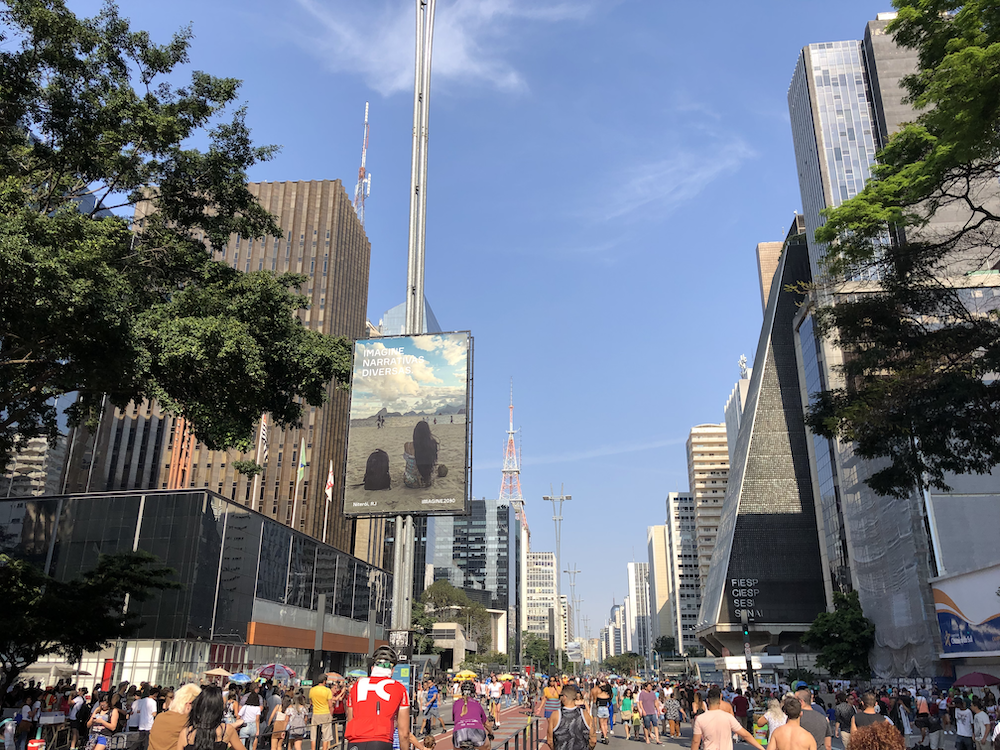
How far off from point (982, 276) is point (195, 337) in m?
46.9

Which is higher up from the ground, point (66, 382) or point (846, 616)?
point (66, 382)

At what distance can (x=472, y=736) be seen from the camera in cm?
1131

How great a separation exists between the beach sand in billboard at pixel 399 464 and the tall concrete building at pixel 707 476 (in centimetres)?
13028

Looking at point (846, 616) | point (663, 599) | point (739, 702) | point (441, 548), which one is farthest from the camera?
point (663, 599)

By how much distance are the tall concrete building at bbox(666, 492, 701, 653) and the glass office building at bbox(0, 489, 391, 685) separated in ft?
367

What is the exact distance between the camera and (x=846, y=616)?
163 feet

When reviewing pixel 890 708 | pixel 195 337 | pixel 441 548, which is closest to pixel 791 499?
pixel 890 708

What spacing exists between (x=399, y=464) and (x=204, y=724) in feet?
42.2

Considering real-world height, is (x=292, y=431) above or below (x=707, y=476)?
below

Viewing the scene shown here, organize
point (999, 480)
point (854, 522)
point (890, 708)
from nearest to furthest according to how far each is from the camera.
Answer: point (890, 708)
point (999, 480)
point (854, 522)

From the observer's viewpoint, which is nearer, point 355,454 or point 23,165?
point 23,165

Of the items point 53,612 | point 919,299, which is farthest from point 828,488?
point 53,612

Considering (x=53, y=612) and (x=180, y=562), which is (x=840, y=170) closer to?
(x=180, y=562)

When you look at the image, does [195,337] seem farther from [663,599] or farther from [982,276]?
[663,599]
